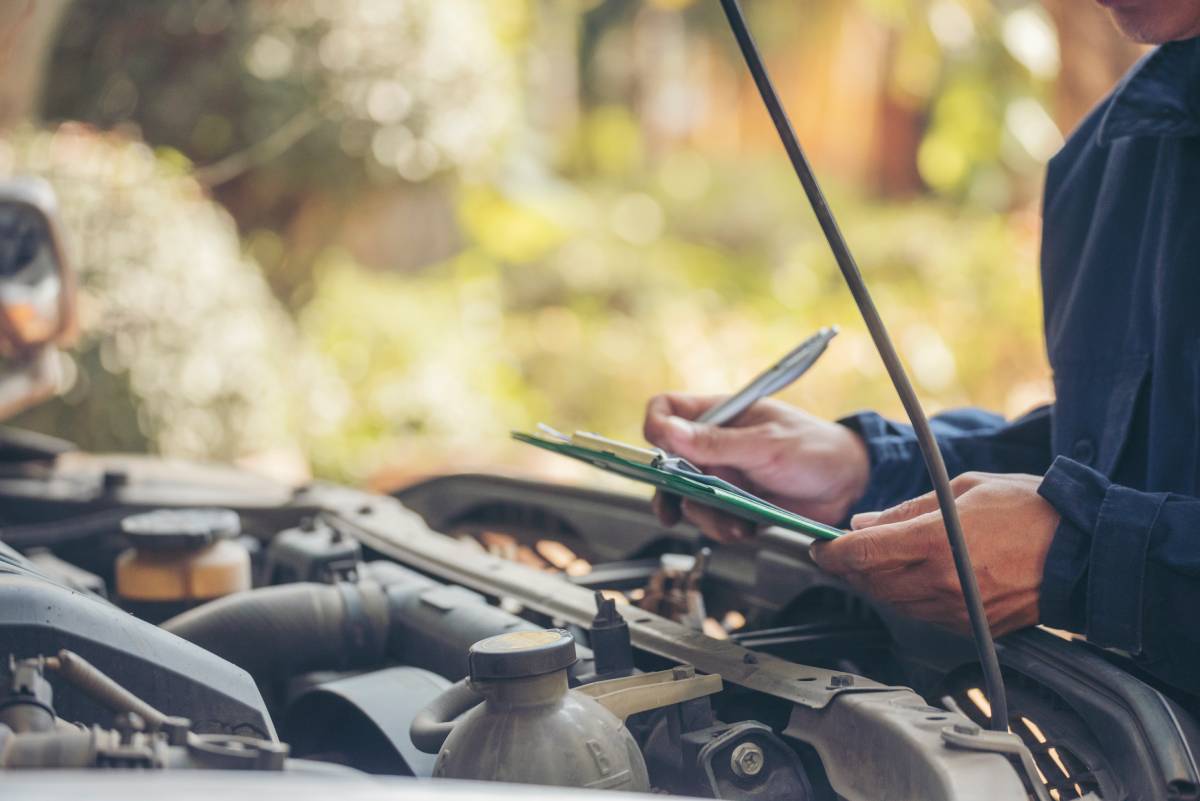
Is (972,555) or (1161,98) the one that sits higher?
(1161,98)

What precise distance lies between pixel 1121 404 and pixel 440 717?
100cm

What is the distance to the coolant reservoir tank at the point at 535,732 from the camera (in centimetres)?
99

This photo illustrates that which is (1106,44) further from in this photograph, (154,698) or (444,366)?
(154,698)

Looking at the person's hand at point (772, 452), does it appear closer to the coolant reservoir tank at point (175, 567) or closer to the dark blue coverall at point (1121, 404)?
the dark blue coverall at point (1121, 404)

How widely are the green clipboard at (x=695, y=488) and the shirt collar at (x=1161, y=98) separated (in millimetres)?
766

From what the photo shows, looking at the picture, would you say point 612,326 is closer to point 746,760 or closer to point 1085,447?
point 1085,447

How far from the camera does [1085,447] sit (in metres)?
1.63

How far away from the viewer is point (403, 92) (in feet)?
25.3

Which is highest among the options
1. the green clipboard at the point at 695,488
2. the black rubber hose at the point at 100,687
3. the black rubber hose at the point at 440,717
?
the green clipboard at the point at 695,488

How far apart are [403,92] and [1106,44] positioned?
4.17 m

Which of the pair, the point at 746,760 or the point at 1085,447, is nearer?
the point at 746,760

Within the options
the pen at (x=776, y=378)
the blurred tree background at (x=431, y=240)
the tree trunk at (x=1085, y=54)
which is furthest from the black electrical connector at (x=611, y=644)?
the tree trunk at (x=1085, y=54)

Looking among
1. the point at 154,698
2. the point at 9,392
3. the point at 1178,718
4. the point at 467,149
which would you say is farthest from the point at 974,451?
the point at 467,149

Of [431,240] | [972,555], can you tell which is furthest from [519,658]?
[431,240]
